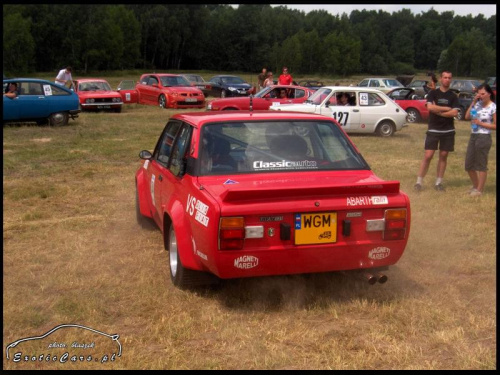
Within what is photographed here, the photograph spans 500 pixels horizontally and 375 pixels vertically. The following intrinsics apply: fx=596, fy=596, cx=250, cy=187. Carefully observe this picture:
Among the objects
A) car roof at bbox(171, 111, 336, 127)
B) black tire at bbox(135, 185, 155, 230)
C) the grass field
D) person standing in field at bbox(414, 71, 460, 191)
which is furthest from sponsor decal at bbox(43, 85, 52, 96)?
car roof at bbox(171, 111, 336, 127)

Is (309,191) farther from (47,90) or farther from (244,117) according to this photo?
(47,90)

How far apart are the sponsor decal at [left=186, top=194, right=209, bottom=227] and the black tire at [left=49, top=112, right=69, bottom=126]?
46.3 ft

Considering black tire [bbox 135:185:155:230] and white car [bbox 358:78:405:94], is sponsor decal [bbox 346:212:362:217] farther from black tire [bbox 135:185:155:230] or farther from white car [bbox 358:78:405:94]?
white car [bbox 358:78:405:94]

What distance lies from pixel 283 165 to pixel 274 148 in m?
0.21

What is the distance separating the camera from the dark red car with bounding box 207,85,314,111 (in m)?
18.4

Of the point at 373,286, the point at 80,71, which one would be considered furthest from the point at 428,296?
the point at 80,71

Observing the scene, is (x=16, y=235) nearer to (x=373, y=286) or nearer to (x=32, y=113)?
(x=373, y=286)

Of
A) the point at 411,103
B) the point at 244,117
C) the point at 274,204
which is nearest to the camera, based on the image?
the point at 274,204

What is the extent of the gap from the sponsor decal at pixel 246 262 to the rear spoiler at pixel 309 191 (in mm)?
418

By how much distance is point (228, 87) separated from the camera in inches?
1216

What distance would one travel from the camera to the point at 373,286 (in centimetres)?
520

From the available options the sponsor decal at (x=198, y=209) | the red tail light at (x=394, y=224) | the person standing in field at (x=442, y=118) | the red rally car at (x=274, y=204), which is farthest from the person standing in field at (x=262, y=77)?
the red tail light at (x=394, y=224)

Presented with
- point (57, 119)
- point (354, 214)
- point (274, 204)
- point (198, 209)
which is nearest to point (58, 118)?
point (57, 119)

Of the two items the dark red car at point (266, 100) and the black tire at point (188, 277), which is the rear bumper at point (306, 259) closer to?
the black tire at point (188, 277)
